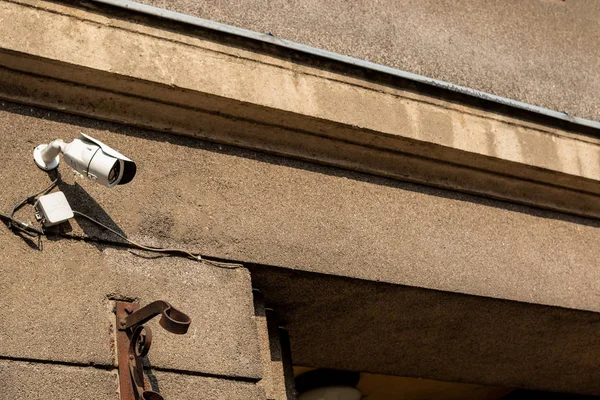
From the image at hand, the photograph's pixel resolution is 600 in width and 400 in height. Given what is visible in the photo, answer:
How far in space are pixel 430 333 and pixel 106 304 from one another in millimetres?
2114

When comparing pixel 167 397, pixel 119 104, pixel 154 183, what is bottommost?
pixel 167 397

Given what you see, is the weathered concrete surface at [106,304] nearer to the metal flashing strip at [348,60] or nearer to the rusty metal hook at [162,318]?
the rusty metal hook at [162,318]

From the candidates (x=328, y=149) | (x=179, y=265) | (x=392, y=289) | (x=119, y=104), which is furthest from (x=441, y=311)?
(x=119, y=104)

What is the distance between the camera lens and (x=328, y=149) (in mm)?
5906

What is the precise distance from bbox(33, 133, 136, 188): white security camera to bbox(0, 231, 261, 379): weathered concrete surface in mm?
352

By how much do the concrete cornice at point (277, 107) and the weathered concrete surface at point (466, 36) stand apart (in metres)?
0.24

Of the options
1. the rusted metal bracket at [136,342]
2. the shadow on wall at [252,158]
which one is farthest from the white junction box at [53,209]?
the rusted metal bracket at [136,342]

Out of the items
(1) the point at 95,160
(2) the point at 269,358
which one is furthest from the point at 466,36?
(1) the point at 95,160

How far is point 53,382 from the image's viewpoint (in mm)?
4535

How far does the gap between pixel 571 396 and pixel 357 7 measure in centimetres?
299

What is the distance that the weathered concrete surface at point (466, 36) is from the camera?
6.08 m

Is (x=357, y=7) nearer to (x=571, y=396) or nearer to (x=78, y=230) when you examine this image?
(x=78, y=230)

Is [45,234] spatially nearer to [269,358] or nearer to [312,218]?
[269,358]

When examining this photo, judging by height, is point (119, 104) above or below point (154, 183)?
above
